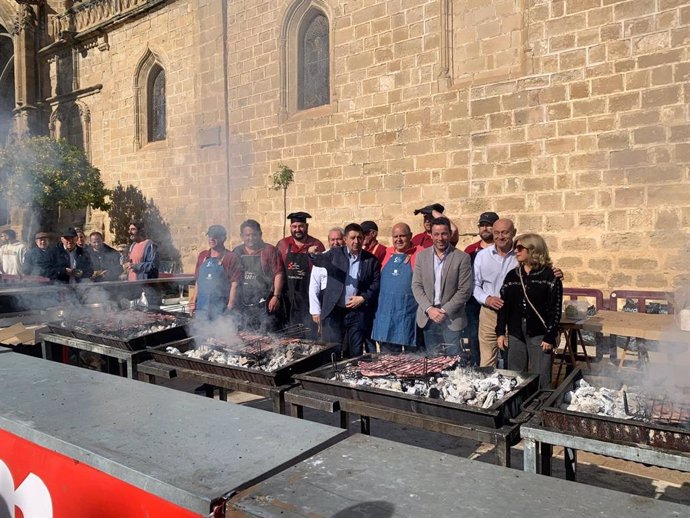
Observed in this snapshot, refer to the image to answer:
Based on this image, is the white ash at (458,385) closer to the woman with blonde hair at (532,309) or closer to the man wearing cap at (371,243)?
the woman with blonde hair at (532,309)

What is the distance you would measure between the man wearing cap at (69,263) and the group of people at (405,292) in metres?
3.14

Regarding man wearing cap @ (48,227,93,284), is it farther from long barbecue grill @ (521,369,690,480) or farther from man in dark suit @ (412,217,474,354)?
long barbecue grill @ (521,369,690,480)

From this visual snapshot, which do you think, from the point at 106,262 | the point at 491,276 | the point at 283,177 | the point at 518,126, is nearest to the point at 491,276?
the point at 491,276

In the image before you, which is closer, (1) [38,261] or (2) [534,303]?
(2) [534,303]

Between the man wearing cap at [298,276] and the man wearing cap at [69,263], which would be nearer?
the man wearing cap at [298,276]

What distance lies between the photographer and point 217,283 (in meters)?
5.52

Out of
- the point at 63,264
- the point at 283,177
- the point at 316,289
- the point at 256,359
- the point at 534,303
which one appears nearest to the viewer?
the point at 256,359

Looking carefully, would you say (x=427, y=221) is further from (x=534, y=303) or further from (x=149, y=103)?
(x=149, y=103)

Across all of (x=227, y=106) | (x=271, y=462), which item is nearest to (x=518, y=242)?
(x=271, y=462)

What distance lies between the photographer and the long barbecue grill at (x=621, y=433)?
230cm

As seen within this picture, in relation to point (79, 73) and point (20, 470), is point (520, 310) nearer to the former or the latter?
point (20, 470)

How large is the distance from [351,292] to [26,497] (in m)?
3.45

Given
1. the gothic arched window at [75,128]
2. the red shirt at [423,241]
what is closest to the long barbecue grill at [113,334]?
the red shirt at [423,241]

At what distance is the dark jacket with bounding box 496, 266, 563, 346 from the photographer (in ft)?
13.9
